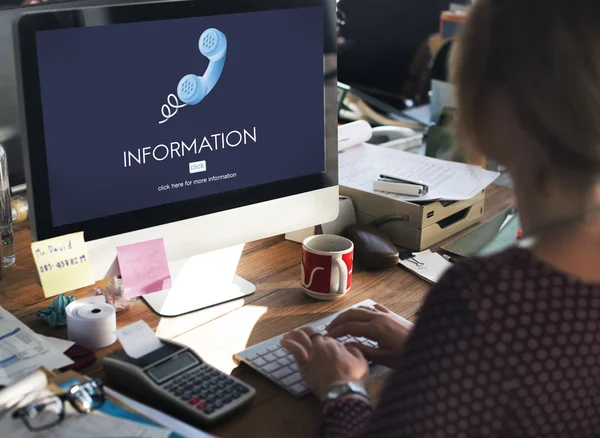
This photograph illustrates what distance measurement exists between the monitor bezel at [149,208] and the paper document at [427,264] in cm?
23

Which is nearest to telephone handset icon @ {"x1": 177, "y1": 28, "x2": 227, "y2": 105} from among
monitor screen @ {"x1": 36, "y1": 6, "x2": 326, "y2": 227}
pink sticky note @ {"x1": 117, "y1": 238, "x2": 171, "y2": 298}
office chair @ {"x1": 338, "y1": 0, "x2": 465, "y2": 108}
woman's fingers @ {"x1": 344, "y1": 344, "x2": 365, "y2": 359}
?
monitor screen @ {"x1": 36, "y1": 6, "x2": 326, "y2": 227}

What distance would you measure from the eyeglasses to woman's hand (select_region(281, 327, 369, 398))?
0.28 metres

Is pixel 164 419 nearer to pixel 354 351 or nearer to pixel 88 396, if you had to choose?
pixel 88 396

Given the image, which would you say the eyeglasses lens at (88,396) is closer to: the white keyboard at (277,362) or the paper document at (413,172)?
the white keyboard at (277,362)

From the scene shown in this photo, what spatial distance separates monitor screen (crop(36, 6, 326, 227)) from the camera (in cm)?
116

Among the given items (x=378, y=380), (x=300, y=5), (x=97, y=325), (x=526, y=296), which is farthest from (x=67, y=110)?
(x=526, y=296)

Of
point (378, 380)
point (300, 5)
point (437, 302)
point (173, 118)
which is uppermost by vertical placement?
point (300, 5)

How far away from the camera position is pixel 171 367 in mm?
1108

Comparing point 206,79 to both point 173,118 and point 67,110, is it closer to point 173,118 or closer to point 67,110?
point 173,118

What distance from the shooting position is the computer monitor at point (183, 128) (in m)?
1.15

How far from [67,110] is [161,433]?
0.50m

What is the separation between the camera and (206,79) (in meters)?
1.28

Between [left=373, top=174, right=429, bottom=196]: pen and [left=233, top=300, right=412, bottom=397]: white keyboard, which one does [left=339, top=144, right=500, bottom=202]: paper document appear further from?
[left=233, top=300, right=412, bottom=397]: white keyboard

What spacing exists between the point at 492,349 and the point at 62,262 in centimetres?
69
